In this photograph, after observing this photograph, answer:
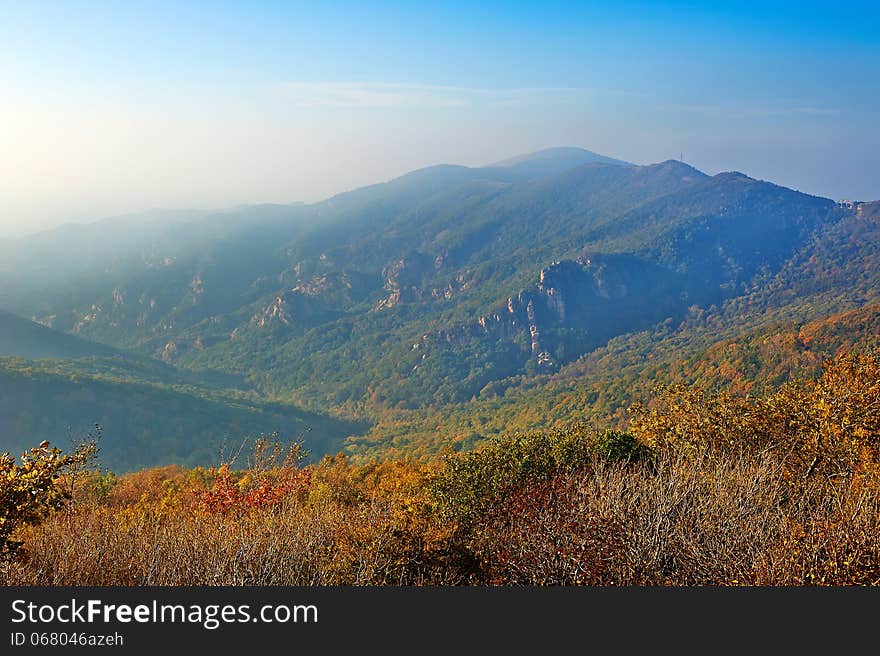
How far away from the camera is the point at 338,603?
25.4ft

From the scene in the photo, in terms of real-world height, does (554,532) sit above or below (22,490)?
below

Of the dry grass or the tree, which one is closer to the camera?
the tree

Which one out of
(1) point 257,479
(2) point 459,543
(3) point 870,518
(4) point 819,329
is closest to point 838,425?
(3) point 870,518

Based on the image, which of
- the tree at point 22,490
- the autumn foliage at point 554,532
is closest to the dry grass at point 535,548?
the autumn foliage at point 554,532

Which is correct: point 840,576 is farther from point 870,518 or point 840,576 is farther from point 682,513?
point 682,513

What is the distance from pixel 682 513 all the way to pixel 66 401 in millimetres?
149684

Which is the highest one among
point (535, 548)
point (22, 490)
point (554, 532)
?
point (22, 490)

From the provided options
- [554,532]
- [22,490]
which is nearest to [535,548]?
[554,532]

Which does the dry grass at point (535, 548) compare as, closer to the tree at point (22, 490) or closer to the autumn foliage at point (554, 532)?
the autumn foliage at point (554, 532)

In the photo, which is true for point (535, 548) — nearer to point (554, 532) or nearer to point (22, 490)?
point (554, 532)

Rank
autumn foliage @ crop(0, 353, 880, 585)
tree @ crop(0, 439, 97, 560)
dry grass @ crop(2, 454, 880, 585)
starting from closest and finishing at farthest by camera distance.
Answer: tree @ crop(0, 439, 97, 560) < autumn foliage @ crop(0, 353, 880, 585) < dry grass @ crop(2, 454, 880, 585)

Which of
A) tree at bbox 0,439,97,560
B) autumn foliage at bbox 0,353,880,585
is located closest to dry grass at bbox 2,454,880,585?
autumn foliage at bbox 0,353,880,585

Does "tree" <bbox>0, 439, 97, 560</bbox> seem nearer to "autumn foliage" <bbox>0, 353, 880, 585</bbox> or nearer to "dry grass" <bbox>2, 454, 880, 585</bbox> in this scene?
"autumn foliage" <bbox>0, 353, 880, 585</bbox>

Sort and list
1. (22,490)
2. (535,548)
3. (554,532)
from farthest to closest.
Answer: (554,532) → (535,548) → (22,490)
